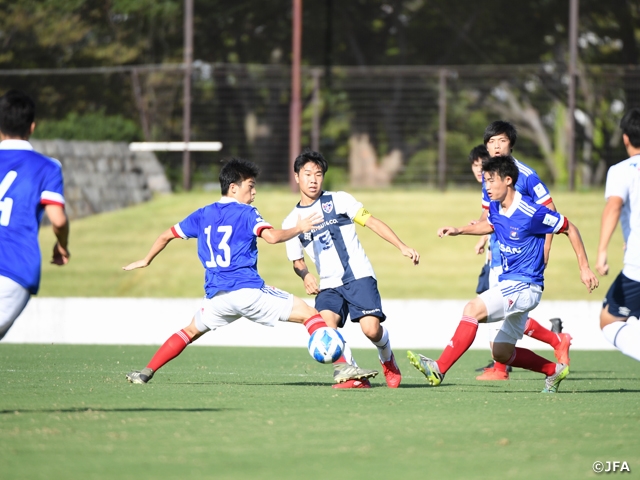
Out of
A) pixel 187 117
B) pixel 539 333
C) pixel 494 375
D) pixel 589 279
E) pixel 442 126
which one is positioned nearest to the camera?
pixel 589 279

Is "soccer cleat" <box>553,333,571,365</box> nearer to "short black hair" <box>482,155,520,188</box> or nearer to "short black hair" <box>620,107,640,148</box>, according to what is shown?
"short black hair" <box>482,155,520,188</box>

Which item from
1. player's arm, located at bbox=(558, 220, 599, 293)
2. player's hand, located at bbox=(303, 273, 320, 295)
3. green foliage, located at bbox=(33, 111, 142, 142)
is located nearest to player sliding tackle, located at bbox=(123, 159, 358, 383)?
player's hand, located at bbox=(303, 273, 320, 295)

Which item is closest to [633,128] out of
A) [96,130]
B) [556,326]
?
[556,326]

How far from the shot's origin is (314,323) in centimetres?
736

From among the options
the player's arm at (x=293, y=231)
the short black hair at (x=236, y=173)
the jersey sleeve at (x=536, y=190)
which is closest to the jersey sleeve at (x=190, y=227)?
the short black hair at (x=236, y=173)

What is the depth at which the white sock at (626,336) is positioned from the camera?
6.24 metres

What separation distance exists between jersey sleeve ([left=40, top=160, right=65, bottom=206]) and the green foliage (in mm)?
19931

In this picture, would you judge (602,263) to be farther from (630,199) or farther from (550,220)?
(550,220)

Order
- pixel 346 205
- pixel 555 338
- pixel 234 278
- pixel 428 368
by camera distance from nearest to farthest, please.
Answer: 1. pixel 428 368
2. pixel 234 278
3. pixel 346 205
4. pixel 555 338

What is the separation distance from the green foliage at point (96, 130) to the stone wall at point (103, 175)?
1114 millimetres

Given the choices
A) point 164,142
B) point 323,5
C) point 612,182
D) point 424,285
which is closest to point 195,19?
point 323,5

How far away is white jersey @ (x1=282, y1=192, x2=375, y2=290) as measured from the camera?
26.0ft

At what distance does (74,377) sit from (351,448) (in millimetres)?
4061

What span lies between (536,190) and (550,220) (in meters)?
1.07
